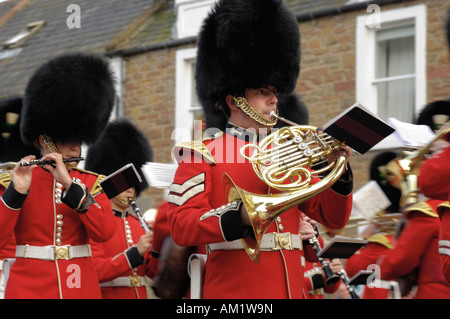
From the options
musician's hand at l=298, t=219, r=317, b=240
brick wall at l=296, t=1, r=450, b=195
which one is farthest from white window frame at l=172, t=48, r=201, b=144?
musician's hand at l=298, t=219, r=317, b=240

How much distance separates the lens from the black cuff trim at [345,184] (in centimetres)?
413

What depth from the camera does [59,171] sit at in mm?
4871

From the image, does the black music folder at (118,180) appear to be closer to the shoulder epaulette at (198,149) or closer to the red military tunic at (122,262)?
the red military tunic at (122,262)

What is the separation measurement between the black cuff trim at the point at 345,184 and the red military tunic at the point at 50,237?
1.55 metres

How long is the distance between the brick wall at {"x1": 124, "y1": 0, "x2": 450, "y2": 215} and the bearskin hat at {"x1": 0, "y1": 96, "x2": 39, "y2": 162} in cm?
519

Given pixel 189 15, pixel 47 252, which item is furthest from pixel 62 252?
pixel 189 15

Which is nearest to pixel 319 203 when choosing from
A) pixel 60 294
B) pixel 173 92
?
pixel 60 294

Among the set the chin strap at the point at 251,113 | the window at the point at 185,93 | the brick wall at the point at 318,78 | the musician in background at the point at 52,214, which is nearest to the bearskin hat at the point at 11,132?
the musician in background at the point at 52,214

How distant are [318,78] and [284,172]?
25.2 feet

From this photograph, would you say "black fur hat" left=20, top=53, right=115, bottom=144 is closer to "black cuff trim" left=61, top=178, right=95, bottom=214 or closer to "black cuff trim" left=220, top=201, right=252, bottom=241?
"black cuff trim" left=61, top=178, right=95, bottom=214

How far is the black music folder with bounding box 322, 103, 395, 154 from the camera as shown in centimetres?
376

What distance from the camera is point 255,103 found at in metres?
4.42

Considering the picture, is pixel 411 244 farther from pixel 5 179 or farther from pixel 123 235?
pixel 5 179

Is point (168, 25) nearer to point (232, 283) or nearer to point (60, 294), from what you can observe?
point (60, 294)
